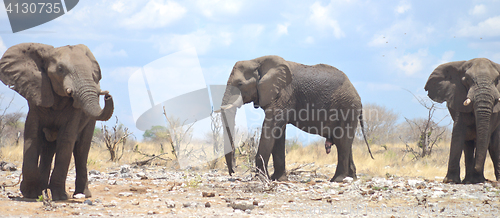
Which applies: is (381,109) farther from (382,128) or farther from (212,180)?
(212,180)

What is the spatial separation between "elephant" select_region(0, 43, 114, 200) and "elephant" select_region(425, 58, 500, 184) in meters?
8.11

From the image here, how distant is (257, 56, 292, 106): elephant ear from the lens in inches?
417

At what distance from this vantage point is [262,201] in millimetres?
7797

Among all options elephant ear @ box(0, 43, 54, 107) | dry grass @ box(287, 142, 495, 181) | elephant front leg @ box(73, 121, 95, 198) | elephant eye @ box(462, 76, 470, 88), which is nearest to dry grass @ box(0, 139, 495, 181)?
dry grass @ box(287, 142, 495, 181)

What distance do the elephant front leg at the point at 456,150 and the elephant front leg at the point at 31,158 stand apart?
8874 mm

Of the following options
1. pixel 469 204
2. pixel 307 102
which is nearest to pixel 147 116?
pixel 307 102

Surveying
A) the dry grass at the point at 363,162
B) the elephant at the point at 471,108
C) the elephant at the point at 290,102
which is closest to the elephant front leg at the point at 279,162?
the elephant at the point at 290,102

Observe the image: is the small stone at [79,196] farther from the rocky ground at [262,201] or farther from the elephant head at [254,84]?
the elephant head at [254,84]

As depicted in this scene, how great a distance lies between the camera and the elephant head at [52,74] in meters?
7.05

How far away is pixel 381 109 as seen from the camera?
37000mm

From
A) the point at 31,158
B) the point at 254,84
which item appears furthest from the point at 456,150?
the point at 31,158

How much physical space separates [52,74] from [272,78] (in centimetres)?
486

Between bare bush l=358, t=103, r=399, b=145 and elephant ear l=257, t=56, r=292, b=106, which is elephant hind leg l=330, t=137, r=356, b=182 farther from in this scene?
bare bush l=358, t=103, r=399, b=145

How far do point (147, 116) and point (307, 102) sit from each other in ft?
20.7
